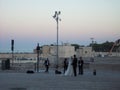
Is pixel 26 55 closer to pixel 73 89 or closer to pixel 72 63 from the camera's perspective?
pixel 72 63

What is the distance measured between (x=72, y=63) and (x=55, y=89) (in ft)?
47.7

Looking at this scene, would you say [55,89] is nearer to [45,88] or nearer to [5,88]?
[45,88]

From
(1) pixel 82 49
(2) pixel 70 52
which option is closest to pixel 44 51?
(1) pixel 82 49

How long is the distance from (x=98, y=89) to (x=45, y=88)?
249cm

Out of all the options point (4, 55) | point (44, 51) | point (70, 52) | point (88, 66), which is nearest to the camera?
point (88, 66)

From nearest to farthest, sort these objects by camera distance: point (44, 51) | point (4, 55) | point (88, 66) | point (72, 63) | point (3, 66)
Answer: point (72, 63) < point (3, 66) < point (88, 66) < point (44, 51) < point (4, 55)

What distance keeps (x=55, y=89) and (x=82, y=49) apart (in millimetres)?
145145

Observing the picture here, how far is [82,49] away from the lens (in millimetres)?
165125

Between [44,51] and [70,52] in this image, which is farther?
[44,51]

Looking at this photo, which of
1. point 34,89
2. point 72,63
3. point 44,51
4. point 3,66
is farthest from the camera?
point 44,51

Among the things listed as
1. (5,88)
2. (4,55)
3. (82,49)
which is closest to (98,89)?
(5,88)

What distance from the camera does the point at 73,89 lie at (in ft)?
66.6

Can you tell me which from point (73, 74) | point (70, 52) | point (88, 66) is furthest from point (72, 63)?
point (70, 52)

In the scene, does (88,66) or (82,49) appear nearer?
(88,66)
